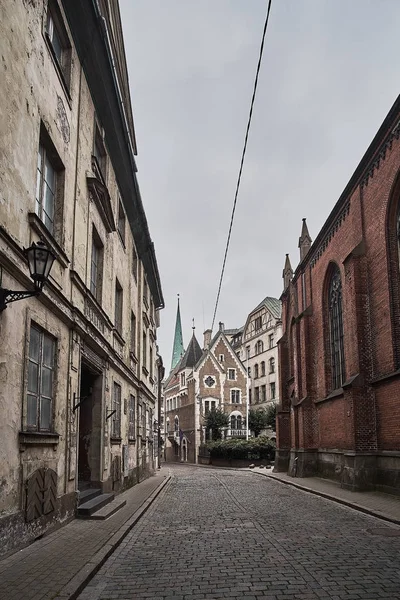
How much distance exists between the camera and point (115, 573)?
705cm

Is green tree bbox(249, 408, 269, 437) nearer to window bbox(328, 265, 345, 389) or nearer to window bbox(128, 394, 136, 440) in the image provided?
window bbox(328, 265, 345, 389)

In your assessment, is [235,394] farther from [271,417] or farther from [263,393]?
[271,417]

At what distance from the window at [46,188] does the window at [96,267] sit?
341cm

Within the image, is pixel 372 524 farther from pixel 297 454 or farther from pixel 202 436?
pixel 202 436

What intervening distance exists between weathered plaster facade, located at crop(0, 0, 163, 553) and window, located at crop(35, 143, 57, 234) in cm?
6

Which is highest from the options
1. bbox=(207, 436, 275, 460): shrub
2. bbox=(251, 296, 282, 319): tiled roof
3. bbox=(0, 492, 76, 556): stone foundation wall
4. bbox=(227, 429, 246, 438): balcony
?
bbox=(251, 296, 282, 319): tiled roof

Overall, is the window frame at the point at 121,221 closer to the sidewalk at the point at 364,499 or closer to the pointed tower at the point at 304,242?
the sidewalk at the point at 364,499

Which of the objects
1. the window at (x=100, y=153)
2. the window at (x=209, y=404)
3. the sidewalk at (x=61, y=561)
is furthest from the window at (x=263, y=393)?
the sidewalk at (x=61, y=561)

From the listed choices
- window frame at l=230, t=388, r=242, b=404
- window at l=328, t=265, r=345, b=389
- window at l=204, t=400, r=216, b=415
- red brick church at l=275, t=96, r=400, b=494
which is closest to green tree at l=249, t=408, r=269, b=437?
window frame at l=230, t=388, r=242, b=404

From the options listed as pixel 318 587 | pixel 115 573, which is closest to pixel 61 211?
pixel 115 573

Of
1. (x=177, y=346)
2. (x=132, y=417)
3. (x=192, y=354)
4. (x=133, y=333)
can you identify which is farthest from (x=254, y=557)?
(x=177, y=346)

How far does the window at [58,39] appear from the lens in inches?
406

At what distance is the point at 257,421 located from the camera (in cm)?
5453

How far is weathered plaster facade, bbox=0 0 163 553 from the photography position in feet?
25.0
